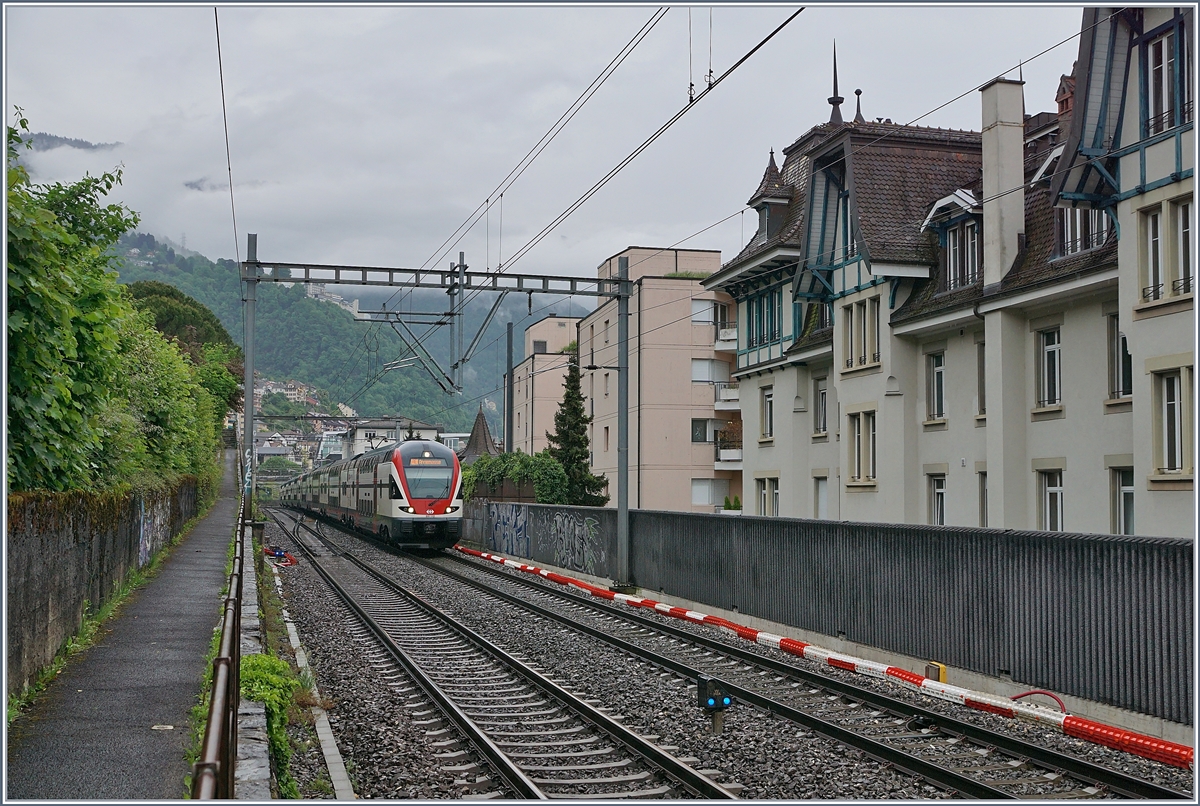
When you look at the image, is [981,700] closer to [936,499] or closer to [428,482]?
[936,499]

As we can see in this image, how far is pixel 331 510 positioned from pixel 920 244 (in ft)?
122

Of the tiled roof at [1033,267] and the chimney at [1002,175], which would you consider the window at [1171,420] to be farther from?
the chimney at [1002,175]

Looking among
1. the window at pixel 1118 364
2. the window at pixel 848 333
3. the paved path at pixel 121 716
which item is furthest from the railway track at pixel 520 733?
the window at pixel 848 333

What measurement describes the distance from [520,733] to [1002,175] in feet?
56.9

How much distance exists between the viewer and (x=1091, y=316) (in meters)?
19.7

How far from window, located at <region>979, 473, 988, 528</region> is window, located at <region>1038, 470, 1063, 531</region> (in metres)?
1.52

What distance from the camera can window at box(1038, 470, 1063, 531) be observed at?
20594 millimetres

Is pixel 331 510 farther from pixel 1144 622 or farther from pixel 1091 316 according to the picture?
pixel 1144 622

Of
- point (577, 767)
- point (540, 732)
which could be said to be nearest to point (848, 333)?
point (540, 732)

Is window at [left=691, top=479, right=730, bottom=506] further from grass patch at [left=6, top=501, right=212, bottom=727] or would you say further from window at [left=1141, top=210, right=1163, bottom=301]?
window at [left=1141, top=210, right=1163, bottom=301]

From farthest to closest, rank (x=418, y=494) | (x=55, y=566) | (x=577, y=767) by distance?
1. (x=418, y=494)
2. (x=55, y=566)
3. (x=577, y=767)

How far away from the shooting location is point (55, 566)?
10211 mm

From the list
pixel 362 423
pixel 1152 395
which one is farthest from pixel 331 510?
pixel 1152 395

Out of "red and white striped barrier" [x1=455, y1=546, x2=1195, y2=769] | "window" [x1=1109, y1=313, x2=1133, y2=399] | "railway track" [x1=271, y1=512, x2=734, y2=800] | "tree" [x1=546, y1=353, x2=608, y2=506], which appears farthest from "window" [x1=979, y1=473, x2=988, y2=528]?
"tree" [x1=546, y1=353, x2=608, y2=506]
